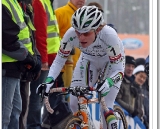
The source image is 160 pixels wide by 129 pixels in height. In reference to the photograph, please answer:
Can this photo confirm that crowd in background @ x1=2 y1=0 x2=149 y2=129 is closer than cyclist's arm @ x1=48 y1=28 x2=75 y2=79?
Yes

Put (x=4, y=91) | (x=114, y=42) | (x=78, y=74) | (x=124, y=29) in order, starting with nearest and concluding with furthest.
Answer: (x=4, y=91) < (x=114, y=42) < (x=78, y=74) < (x=124, y=29)

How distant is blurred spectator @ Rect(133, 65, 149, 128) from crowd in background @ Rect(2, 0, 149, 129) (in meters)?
0.62

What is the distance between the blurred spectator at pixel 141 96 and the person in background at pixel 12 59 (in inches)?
153

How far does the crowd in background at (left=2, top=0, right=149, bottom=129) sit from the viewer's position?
542 centimetres

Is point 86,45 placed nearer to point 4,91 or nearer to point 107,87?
point 107,87

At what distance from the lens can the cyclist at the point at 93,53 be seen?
5.93 meters

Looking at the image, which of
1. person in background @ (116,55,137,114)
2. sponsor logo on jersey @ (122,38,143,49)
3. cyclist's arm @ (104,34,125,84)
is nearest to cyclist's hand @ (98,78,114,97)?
cyclist's arm @ (104,34,125,84)

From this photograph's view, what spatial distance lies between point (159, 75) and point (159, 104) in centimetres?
33

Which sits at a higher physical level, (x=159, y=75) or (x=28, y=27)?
(x=28, y=27)

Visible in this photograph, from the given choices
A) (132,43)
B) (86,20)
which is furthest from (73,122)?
(132,43)

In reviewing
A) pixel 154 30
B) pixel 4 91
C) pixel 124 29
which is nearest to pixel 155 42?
pixel 154 30

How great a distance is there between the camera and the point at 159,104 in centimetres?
582

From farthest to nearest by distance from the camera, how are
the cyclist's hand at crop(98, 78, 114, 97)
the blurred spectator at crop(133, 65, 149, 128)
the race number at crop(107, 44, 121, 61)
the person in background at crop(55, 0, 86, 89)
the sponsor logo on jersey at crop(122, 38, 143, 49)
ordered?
the sponsor logo on jersey at crop(122, 38, 143, 49)
the blurred spectator at crop(133, 65, 149, 128)
the person in background at crop(55, 0, 86, 89)
the race number at crop(107, 44, 121, 61)
the cyclist's hand at crop(98, 78, 114, 97)

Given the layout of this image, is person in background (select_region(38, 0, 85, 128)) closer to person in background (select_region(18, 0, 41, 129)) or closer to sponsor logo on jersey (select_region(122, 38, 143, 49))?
person in background (select_region(18, 0, 41, 129))
